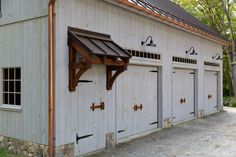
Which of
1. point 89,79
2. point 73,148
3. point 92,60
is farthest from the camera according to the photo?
point 89,79

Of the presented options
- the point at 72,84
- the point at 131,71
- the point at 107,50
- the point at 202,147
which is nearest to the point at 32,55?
the point at 72,84

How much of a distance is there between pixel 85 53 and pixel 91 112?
1503 mm

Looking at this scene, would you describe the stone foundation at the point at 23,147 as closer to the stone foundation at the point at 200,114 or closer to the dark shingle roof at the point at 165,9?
the dark shingle roof at the point at 165,9

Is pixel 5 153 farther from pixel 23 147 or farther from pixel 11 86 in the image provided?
pixel 11 86

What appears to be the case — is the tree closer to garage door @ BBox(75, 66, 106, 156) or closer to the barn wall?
the barn wall

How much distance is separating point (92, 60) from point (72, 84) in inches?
27.2

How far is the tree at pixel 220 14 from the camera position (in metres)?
23.0

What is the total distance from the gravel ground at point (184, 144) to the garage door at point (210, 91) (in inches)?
135

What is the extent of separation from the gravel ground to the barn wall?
707 millimetres

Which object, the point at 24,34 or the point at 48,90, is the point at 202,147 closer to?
the point at 48,90

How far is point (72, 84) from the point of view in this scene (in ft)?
20.1

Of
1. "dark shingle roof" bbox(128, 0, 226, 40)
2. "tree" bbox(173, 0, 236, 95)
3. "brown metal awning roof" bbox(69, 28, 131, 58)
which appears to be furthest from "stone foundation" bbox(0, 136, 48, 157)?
"tree" bbox(173, 0, 236, 95)

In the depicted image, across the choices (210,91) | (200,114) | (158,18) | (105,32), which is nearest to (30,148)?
(105,32)

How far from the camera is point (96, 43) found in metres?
6.32
